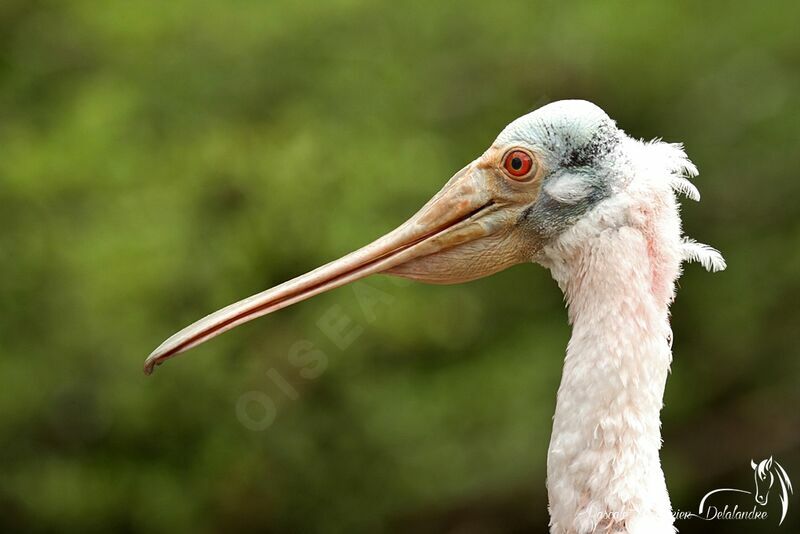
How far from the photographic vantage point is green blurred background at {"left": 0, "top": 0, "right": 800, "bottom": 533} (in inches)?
296

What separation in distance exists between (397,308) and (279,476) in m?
1.44

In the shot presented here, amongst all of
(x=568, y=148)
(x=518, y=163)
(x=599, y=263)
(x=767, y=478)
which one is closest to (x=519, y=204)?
(x=518, y=163)

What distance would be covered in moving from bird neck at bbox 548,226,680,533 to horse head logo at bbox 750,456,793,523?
4.44m

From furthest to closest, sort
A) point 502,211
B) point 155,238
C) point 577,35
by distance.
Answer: point 577,35 → point 155,238 → point 502,211

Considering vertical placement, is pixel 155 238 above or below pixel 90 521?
above

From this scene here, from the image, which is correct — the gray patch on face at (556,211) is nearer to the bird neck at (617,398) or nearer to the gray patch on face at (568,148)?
the gray patch on face at (568,148)

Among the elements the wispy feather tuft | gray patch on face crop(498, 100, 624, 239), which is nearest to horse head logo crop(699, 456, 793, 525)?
the wispy feather tuft

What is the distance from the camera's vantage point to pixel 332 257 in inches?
290

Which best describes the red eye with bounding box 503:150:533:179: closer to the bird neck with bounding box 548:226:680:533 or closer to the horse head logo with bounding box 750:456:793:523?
the bird neck with bounding box 548:226:680:533

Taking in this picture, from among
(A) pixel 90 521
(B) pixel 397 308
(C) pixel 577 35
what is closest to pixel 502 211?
(B) pixel 397 308

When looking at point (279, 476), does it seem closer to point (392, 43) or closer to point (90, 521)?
point (90, 521)

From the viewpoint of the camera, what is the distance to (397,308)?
7.53 meters

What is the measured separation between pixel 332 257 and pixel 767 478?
3616 mm

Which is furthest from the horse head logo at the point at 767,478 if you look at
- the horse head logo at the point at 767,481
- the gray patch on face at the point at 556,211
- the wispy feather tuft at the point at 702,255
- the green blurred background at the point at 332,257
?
the gray patch on face at the point at 556,211
